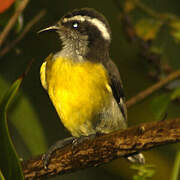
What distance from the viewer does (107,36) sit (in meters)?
3.38

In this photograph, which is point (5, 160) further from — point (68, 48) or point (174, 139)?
point (68, 48)

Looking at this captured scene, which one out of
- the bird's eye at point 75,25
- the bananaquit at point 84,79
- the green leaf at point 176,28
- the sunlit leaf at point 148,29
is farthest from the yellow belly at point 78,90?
the sunlit leaf at point 148,29

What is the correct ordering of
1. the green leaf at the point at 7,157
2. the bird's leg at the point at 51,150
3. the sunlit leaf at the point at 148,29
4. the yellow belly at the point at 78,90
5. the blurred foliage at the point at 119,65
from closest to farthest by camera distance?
the green leaf at the point at 7,157, the bird's leg at the point at 51,150, the yellow belly at the point at 78,90, the blurred foliage at the point at 119,65, the sunlit leaf at the point at 148,29

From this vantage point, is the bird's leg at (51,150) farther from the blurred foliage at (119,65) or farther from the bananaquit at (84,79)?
the blurred foliage at (119,65)

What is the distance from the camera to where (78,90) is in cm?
302

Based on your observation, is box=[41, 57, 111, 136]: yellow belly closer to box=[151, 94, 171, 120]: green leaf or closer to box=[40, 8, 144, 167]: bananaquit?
box=[40, 8, 144, 167]: bananaquit

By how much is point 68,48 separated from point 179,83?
120cm

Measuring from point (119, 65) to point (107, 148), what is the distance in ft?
8.13

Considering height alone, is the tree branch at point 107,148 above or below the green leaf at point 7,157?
below

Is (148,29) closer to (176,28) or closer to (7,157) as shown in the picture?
(176,28)

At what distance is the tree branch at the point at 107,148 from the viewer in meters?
2.36

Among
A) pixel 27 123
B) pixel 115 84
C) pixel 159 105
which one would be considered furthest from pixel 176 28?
pixel 27 123

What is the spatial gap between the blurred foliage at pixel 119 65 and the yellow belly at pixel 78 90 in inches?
13.4

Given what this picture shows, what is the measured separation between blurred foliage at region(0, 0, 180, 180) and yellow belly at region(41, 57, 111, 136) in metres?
0.34
